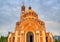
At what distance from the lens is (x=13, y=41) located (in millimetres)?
29969

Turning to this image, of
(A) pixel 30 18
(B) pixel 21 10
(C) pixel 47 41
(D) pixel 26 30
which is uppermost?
(B) pixel 21 10

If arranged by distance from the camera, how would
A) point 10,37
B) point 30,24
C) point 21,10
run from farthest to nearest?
point 21,10
point 10,37
point 30,24

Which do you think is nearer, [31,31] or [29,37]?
[31,31]

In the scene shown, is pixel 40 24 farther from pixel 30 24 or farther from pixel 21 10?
pixel 21 10

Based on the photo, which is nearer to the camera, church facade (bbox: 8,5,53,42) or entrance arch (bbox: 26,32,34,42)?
church facade (bbox: 8,5,53,42)

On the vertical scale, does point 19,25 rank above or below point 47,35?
above

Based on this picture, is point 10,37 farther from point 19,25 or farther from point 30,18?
point 30,18

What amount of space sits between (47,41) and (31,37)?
344 cm

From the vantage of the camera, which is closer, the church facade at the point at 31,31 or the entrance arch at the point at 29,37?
the church facade at the point at 31,31

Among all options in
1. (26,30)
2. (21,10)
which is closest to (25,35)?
(26,30)

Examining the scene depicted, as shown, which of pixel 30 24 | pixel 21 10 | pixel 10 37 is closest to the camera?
pixel 30 24

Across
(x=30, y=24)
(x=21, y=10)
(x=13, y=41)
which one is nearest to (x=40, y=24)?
(x=30, y=24)

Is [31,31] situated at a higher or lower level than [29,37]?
higher

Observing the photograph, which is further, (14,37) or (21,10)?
(21,10)
